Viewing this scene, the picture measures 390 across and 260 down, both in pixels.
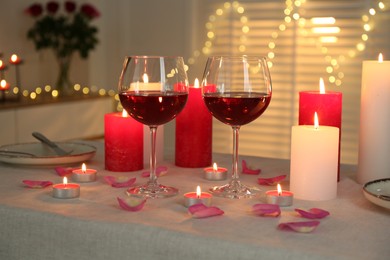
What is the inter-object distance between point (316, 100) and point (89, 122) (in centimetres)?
224

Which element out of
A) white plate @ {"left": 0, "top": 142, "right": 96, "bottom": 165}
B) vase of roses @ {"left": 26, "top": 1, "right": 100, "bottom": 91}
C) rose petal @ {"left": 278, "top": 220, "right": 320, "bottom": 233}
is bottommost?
rose petal @ {"left": 278, "top": 220, "right": 320, "bottom": 233}

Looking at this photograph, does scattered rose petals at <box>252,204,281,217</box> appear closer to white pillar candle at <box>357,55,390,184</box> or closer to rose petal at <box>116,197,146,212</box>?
rose petal at <box>116,197,146,212</box>

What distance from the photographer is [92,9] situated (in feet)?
11.3

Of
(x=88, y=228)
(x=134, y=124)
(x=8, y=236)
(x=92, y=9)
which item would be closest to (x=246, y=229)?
(x=88, y=228)

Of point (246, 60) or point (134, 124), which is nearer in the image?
point (246, 60)

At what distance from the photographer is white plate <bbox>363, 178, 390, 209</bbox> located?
3.02 ft

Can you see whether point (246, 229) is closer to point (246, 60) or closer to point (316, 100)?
point (246, 60)

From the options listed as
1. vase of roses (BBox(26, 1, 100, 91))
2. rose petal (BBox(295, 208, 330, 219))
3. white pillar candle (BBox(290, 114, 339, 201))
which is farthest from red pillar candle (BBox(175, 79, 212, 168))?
vase of roses (BBox(26, 1, 100, 91))

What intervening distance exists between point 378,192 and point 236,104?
0.87ft

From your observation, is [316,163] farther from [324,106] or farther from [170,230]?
[170,230]

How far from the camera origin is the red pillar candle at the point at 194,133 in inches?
51.1

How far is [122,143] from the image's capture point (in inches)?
49.4

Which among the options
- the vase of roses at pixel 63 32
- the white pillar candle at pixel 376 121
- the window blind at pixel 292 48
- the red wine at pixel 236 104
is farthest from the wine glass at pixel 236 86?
the vase of roses at pixel 63 32

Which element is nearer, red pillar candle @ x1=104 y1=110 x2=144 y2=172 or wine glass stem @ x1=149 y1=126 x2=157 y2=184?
wine glass stem @ x1=149 y1=126 x2=157 y2=184
